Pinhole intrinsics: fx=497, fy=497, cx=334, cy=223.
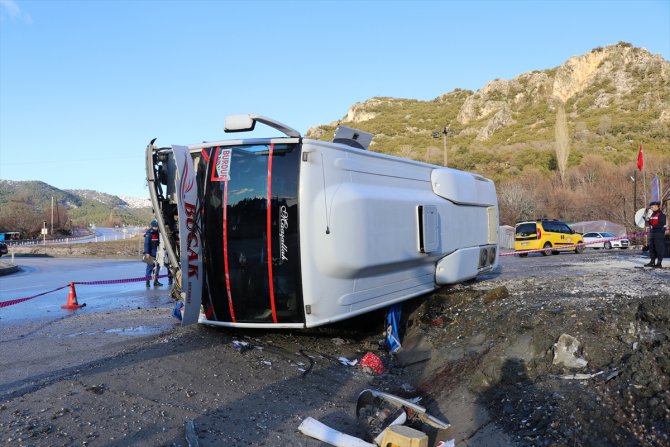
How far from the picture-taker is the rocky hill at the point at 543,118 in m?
58.6

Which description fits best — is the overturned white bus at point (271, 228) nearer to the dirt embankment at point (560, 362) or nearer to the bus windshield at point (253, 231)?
the bus windshield at point (253, 231)

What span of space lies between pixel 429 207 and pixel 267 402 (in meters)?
3.38

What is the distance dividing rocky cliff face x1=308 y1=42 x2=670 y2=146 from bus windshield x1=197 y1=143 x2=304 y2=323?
217 feet

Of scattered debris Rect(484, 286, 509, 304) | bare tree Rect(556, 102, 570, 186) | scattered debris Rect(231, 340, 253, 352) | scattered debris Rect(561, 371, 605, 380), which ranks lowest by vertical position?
scattered debris Rect(231, 340, 253, 352)

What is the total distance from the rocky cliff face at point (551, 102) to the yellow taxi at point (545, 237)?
45.8m

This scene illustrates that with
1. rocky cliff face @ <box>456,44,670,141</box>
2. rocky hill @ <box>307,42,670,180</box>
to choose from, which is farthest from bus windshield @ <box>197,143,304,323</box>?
rocky cliff face @ <box>456,44,670,141</box>

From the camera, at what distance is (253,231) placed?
198 inches

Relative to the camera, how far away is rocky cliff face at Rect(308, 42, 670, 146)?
70.9 meters

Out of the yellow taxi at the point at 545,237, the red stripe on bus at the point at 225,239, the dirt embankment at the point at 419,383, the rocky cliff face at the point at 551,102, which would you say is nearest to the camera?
the dirt embankment at the point at 419,383

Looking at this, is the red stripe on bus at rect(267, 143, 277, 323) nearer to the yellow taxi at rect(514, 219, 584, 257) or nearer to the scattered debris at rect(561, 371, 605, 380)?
the scattered debris at rect(561, 371, 605, 380)

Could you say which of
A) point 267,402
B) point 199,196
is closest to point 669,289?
point 267,402

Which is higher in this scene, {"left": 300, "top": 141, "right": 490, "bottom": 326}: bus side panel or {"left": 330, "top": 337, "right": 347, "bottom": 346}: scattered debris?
{"left": 300, "top": 141, "right": 490, "bottom": 326}: bus side panel

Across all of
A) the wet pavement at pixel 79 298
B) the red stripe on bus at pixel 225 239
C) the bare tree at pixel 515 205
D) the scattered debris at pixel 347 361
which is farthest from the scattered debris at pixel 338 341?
the bare tree at pixel 515 205

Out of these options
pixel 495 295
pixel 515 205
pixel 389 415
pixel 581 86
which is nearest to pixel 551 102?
pixel 581 86
